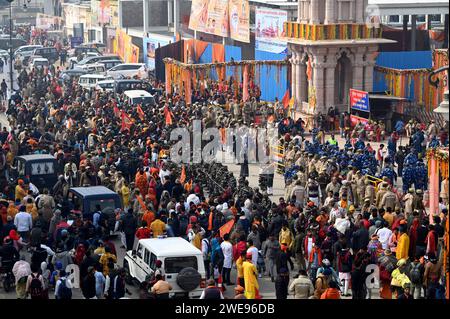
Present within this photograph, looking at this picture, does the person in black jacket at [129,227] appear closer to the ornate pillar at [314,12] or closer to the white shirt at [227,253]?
the white shirt at [227,253]

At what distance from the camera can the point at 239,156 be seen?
36.2 meters

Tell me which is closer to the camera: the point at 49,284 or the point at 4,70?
the point at 49,284

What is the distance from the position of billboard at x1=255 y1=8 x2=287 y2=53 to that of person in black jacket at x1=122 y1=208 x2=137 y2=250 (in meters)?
22.7

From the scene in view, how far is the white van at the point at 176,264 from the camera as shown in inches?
829

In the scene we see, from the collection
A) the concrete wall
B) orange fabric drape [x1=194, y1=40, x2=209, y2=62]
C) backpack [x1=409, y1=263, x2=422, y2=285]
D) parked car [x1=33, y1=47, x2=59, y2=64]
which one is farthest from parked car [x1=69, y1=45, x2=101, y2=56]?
backpack [x1=409, y1=263, x2=422, y2=285]

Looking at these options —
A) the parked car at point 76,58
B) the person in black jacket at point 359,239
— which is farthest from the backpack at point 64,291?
the parked car at point 76,58

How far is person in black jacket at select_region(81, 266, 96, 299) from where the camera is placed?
21062mm

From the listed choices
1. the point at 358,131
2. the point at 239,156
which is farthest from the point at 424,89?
the point at 239,156

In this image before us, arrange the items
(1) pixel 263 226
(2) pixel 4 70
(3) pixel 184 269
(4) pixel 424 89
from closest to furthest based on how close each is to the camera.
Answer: (3) pixel 184 269
(1) pixel 263 226
(4) pixel 424 89
(2) pixel 4 70

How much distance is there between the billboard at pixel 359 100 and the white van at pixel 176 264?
19490mm

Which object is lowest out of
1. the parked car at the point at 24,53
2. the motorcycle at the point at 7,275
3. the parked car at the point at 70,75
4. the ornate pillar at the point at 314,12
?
the parked car at the point at 24,53

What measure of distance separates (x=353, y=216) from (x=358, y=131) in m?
14.7

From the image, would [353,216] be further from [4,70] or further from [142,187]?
[4,70]

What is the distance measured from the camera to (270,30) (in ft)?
168
